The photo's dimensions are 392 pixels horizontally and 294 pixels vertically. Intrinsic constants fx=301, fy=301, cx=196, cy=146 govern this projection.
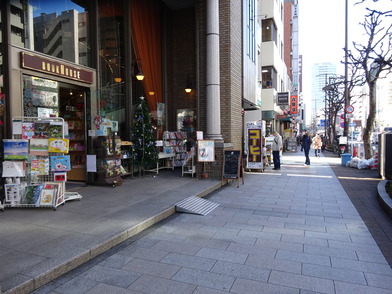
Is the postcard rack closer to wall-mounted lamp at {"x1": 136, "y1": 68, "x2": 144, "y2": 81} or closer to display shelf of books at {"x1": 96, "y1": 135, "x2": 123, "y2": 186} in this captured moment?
display shelf of books at {"x1": 96, "y1": 135, "x2": 123, "y2": 186}

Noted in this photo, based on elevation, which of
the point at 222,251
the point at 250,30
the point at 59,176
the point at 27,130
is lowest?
the point at 222,251

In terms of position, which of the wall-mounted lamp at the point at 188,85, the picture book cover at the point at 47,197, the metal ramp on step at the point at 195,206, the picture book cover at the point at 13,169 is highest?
the wall-mounted lamp at the point at 188,85

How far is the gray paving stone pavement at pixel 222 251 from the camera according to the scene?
3418mm

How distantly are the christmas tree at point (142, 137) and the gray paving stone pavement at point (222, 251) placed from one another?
3151mm

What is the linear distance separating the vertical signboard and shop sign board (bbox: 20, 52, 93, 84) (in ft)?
22.2

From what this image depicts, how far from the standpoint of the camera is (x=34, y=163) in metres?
6.04

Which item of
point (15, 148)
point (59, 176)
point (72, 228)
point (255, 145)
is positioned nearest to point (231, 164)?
point (255, 145)

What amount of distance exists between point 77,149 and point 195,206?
14.2 feet

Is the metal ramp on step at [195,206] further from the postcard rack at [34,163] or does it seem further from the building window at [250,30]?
the building window at [250,30]

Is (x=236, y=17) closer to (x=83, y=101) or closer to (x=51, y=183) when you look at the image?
(x=83, y=101)

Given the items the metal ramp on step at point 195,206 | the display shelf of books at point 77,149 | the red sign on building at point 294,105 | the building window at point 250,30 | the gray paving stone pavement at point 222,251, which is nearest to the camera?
the gray paving stone pavement at point 222,251

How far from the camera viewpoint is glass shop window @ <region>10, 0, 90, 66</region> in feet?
22.3

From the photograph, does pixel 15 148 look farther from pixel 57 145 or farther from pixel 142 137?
pixel 142 137

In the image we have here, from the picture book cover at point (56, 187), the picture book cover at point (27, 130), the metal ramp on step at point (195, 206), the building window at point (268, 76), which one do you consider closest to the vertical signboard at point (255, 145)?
the metal ramp on step at point (195, 206)
